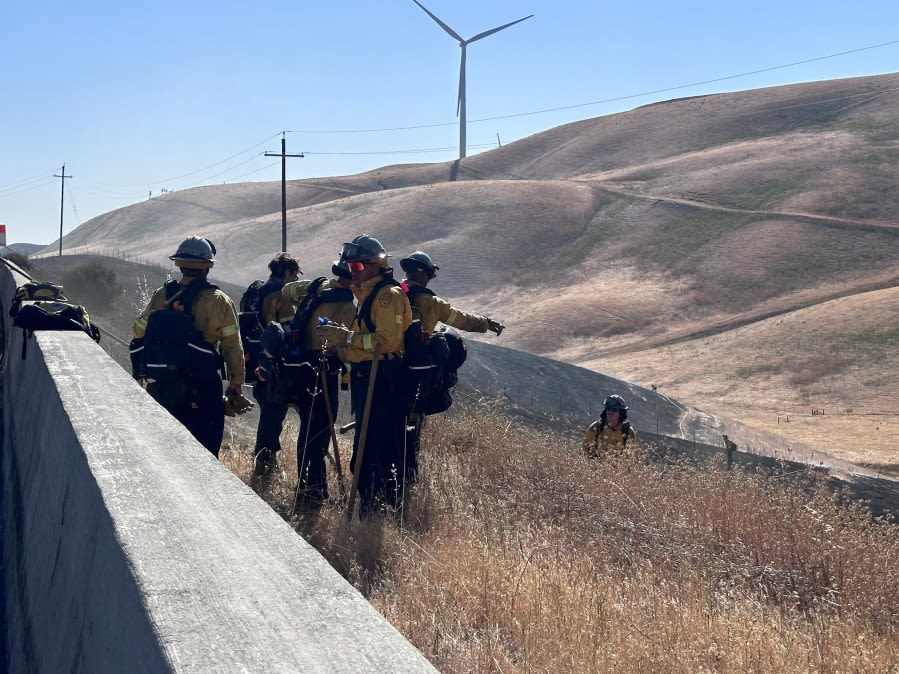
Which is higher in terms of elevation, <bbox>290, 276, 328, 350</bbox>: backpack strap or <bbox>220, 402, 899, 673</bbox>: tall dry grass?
<bbox>290, 276, 328, 350</bbox>: backpack strap

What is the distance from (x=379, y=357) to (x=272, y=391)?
1213 millimetres

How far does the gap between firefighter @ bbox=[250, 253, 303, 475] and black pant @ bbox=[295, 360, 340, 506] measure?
199 mm

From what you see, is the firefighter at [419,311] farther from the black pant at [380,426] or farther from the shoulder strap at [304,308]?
the shoulder strap at [304,308]

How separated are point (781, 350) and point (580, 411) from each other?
76.7 feet

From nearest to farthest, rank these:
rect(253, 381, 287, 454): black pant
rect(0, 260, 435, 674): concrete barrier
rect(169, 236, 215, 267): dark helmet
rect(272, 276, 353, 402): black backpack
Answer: rect(0, 260, 435, 674): concrete barrier → rect(169, 236, 215, 267): dark helmet → rect(272, 276, 353, 402): black backpack → rect(253, 381, 287, 454): black pant

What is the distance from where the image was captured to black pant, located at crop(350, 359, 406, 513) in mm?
6461

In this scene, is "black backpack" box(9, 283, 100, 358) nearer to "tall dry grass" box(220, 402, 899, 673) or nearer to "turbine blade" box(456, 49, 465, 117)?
"tall dry grass" box(220, 402, 899, 673)

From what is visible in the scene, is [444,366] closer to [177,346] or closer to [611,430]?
[177,346]

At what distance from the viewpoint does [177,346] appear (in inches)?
249

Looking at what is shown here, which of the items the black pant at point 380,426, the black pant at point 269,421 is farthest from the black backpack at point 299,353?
the black pant at point 380,426

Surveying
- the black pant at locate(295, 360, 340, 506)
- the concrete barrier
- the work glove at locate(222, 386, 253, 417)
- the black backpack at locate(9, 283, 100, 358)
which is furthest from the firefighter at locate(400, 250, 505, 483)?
the black backpack at locate(9, 283, 100, 358)

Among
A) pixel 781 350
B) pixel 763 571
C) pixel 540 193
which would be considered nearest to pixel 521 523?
pixel 763 571

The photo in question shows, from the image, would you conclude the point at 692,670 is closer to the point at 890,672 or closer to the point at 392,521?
the point at 890,672

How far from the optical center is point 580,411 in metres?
23.9
